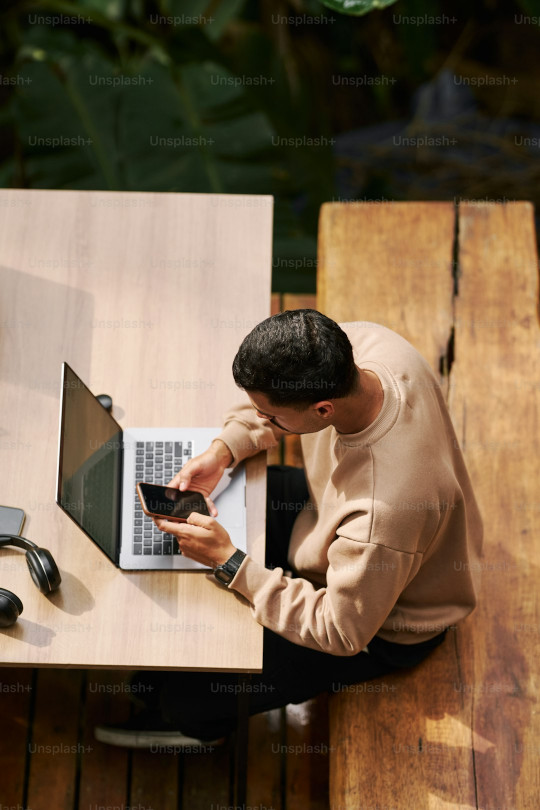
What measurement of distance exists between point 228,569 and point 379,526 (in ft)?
1.07

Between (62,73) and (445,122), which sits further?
(445,122)

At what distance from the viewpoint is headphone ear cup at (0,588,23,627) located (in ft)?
4.63

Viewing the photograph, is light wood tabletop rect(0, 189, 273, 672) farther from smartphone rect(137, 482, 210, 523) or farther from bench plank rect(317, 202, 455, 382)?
bench plank rect(317, 202, 455, 382)

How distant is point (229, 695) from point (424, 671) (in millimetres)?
455

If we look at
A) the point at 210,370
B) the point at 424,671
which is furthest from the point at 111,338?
the point at 424,671

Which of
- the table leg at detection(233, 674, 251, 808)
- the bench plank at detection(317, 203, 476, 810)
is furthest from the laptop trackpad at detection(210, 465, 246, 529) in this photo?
the bench plank at detection(317, 203, 476, 810)

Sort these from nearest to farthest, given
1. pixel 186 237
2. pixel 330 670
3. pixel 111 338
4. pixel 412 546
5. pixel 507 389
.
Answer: pixel 412 546 < pixel 330 670 < pixel 111 338 < pixel 186 237 < pixel 507 389

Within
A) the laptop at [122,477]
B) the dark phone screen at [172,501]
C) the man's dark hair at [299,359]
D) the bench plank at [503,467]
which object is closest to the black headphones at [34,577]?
the laptop at [122,477]

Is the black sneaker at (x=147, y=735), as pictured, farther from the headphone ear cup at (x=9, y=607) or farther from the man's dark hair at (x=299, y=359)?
the man's dark hair at (x=299, y=359)

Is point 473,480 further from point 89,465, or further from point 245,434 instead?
point 89,465

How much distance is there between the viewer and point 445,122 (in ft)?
12.3

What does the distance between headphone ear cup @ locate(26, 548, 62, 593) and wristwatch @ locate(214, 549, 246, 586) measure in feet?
1.03

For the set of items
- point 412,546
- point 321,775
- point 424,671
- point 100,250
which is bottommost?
point 321,775

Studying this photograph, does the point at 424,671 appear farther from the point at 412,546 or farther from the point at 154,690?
the point at 154,690
